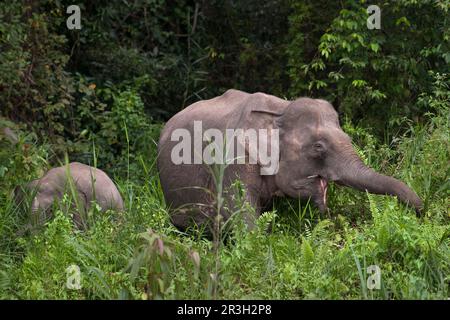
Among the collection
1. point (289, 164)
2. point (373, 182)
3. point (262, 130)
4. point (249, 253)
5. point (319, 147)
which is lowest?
point (249, 253)

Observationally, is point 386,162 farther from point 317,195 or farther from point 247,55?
point 247,55

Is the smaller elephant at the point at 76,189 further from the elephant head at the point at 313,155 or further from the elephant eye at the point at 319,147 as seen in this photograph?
the elephant eye at the point at 319,147

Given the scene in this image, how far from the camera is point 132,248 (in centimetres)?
742

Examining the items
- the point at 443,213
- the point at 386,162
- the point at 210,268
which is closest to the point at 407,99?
the point at 386,162

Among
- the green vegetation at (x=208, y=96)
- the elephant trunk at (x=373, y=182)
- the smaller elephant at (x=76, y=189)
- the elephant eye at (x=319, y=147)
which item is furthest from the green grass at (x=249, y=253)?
the elephant eye at (x=319, y=147)

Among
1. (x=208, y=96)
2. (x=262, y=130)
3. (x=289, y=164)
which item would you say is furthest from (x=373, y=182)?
(x=208, y=96)

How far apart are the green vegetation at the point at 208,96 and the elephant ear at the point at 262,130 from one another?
1.67 feet

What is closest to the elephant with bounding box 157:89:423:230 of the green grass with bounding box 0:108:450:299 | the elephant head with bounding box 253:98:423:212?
the elephant head with bounding box 253:98:423:212

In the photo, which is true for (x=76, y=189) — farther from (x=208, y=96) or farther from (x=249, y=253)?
(x=208, y=96)

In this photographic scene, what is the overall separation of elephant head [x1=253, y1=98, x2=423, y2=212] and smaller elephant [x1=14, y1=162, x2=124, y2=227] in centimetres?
156

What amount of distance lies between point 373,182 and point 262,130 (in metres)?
1.00

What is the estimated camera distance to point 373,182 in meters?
7.98

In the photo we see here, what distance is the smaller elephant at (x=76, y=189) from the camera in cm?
891

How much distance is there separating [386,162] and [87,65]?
5553 millimetres
